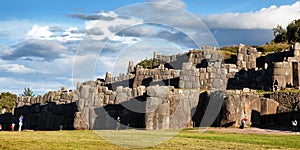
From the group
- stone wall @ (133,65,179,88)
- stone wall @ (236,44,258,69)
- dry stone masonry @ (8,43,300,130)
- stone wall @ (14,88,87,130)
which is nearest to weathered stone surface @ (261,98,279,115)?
dry stone masonry @ (8,43,300,130)

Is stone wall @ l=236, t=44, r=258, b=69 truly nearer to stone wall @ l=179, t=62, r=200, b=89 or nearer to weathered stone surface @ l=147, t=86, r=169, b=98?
stone wall @ l=179, t=62, r=200, b=89

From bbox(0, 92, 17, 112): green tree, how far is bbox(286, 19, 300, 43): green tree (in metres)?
48.4

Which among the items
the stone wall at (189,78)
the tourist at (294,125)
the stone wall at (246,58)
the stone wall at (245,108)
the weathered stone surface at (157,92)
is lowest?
the tourist at (294,125)

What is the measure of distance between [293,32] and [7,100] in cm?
5311

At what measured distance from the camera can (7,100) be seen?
93.7 m

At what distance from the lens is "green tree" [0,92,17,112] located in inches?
3523

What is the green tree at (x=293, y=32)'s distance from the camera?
217 ft

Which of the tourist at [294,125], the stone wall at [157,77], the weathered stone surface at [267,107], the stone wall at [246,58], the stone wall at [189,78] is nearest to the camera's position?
the tourist at [294,125]

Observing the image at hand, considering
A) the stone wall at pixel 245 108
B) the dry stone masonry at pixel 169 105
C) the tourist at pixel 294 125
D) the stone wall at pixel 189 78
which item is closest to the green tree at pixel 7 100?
the dry stone masonry at pixel 169 105

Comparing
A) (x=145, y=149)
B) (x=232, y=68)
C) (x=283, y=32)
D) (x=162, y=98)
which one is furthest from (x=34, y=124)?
(x=283, y=32)

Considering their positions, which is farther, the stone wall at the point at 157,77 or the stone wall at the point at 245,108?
the stone wall at the point at 157,77

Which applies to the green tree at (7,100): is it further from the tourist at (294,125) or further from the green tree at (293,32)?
the tourist at (294,125)

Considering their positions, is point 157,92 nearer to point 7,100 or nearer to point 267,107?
point 267,107

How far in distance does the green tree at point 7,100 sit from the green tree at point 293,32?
4837cm
